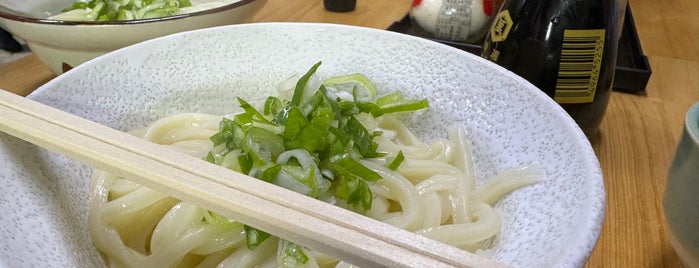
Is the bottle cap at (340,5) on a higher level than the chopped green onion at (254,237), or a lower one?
lower

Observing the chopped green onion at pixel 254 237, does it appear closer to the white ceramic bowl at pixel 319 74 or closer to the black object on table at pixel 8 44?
the white ceramic bowl at pixel 319 74

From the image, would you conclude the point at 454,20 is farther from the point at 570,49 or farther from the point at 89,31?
the point at 89,31

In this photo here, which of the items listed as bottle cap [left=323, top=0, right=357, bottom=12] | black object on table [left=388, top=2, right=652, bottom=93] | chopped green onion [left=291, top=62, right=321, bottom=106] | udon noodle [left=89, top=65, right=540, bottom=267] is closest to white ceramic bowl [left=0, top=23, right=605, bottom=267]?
udon noodle [left=89, top=65, right=540, bottom=267]

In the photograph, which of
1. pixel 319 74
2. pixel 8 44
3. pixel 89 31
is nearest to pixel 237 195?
pixel 319 74

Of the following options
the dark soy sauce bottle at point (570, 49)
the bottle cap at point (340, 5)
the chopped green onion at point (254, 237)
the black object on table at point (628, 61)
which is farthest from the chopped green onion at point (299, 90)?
the bottle cap at point (340, 5)

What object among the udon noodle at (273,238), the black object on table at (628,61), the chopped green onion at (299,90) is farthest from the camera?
the black object on table at (628,61)

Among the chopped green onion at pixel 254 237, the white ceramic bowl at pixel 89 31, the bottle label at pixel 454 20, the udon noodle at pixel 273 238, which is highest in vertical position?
the white ceramic bowl at pixel 89 31

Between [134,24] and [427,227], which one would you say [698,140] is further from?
[134,24]
